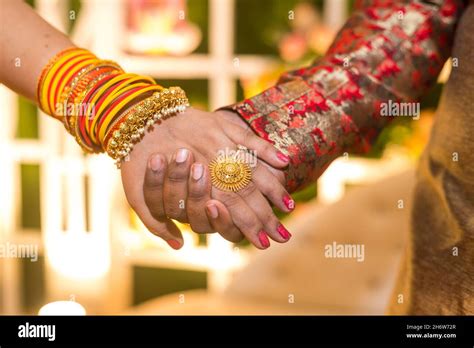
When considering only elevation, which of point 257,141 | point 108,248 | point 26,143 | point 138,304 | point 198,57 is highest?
point 198,57

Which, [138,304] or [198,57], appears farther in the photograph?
[138,304]

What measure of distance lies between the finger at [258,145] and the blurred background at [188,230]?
3.90 feet

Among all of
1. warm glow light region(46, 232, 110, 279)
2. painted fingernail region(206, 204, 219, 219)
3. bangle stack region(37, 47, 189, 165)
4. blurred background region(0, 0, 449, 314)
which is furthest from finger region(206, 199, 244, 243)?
warm glow light region(46, 232, 110, 279)

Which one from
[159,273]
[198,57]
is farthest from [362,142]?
[159,273]

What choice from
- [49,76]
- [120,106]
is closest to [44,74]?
[49,76]

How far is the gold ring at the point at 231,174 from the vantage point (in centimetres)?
82

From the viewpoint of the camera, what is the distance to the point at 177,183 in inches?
32.2

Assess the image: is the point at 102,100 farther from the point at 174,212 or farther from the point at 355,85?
the point at 355,85

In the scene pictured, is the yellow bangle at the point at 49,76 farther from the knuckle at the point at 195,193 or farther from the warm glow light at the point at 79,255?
the warm glow light at the point at 79,255

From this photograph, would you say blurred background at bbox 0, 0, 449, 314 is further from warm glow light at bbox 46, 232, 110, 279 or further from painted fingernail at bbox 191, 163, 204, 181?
painted fingernail at bbox 191, 163, 204, 181

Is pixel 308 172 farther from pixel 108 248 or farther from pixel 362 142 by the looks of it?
pixel 108 248

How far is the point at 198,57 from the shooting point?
2.76m

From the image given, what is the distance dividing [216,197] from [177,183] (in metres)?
0.05

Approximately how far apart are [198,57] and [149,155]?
198 cm
